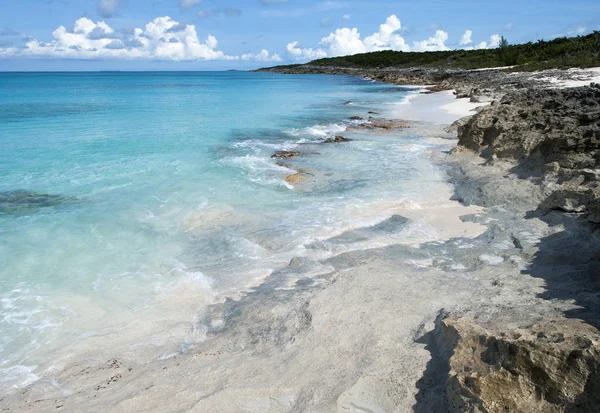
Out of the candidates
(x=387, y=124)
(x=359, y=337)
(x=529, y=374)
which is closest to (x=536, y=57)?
(x=387, y=124)

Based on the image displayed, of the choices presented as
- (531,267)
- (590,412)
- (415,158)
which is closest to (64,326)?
(590,412)

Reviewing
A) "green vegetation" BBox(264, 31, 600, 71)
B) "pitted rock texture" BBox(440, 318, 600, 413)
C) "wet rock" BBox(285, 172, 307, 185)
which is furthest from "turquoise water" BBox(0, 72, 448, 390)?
"green vegetation" BBox(264, 31, 600, 71)

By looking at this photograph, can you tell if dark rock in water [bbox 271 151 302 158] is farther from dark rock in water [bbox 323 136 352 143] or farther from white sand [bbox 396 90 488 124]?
white sand [bbox 396 90 488 124]

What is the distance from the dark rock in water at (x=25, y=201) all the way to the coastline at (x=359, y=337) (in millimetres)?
7560

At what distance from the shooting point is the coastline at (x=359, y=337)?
383cm

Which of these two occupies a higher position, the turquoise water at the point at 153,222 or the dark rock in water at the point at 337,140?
the dark rock in water at the point at 337,140

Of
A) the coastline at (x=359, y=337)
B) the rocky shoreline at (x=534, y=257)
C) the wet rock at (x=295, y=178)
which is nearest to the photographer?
the rocky shoreline at (x=534, y=257)

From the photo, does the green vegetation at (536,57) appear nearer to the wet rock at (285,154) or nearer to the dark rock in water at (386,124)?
the dark rock in water at (386,124)

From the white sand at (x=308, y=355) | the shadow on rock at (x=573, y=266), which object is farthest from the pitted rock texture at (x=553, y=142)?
the white sand at (x=308, y=355)

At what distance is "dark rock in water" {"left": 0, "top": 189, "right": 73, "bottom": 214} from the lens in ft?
36.8

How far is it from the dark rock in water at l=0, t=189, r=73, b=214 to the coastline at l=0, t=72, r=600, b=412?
298 inches

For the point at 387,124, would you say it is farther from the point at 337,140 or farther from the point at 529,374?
the point at 529,374

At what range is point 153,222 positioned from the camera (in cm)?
1010

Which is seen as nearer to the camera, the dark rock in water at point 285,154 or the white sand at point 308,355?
the white sand at point 308,355
